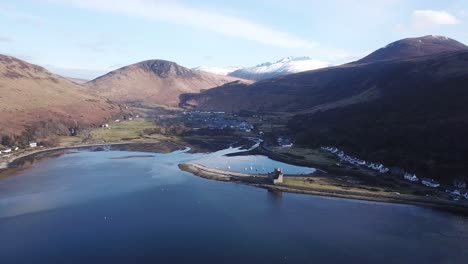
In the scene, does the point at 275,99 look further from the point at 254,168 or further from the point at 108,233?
the point at 108,233

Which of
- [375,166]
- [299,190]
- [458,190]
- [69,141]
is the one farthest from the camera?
[69,141]

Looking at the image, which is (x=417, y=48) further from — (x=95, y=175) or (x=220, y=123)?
(x=95, y=175)

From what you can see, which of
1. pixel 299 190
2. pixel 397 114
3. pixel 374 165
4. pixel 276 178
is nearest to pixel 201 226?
pixel 299 190

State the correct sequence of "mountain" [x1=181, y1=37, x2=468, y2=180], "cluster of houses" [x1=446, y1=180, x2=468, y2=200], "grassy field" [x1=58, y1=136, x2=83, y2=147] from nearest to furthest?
"cluster of houses" [x1=446, y1=180, x2=468, y2=200] < "mountain" [x1=181, y1=37, x2=468, y2=180] < "grassy field" [x1=58, y1=136, x2=83, y2=147]

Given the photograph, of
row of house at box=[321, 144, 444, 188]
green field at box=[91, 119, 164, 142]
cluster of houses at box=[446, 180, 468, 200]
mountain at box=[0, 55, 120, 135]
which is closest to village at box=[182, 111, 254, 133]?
green field at box=[91, 119, 164, 142]

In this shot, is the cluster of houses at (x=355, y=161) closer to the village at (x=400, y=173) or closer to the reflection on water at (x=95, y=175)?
the village at (x=400, y=173)

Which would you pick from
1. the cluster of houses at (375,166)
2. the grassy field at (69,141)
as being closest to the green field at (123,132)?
the grassy field at (69,141)

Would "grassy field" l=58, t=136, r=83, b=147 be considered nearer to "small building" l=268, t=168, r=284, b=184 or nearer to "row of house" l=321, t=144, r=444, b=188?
"row of house" l=321, t=144, r=444, b=188
